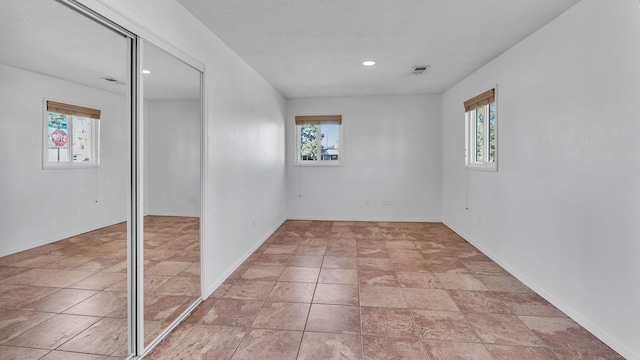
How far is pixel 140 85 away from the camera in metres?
1.90

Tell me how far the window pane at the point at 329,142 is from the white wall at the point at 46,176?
4.55 meters

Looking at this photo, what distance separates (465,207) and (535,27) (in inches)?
103

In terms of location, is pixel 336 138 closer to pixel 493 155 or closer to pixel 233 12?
pixel 493 155

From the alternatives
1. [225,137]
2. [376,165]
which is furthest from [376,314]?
[376,165]

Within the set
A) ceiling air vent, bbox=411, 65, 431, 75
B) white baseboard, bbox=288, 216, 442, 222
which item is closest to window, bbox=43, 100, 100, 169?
ceiling air vent, bbox=411, 65, 431, 75

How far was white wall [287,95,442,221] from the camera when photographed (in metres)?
5.92

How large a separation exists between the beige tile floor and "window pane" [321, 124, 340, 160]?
2609 millimetres

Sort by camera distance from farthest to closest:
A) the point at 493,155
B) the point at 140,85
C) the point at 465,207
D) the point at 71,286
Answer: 1. the point at 465,207
2. the point at 493,155
3. the point at 140,85
4. the point at 71,286

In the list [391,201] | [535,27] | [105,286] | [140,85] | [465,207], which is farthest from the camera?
[391,201]

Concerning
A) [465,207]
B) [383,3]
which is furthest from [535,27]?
[465,207]

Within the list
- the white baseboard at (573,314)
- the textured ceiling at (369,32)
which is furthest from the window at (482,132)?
the white baseboard at (573,314)

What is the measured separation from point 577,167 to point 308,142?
4.50m

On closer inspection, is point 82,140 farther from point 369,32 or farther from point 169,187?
point 369,32

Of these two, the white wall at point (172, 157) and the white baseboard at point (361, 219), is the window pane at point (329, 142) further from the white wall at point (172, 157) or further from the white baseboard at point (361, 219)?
the white wall at point (172, 157)
